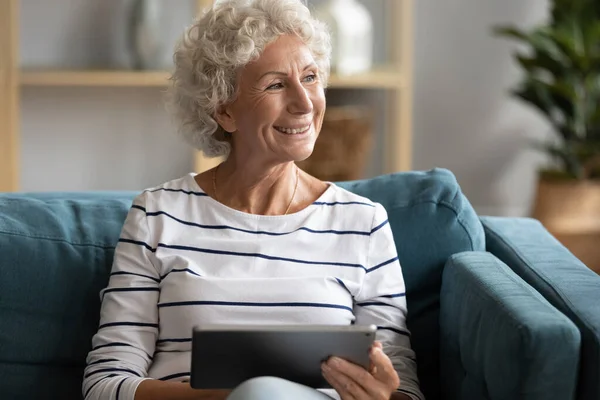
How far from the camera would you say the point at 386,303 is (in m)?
1.71

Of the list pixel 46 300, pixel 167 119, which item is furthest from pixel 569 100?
pixel 46 300

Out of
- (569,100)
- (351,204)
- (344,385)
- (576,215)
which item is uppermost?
(569,100)

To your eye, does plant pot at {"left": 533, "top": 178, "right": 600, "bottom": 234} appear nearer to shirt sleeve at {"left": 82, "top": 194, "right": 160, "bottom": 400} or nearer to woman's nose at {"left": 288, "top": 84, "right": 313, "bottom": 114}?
woman's nose at {"left": 288, "top": 84, "right": 313, "bottom": 114}

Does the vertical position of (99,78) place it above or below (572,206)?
above

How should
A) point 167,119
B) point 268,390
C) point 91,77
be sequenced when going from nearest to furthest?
point 268,390
point 91,77
point 167,119

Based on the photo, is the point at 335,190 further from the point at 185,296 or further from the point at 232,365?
the point at 232,365

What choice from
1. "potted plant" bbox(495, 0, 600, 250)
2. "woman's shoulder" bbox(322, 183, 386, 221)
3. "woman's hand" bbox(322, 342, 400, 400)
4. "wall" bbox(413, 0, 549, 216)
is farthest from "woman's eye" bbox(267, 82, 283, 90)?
"wall" bbox(413, 0, 549, 216)

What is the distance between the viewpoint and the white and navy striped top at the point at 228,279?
1.64 m

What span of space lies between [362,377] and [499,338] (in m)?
0.22

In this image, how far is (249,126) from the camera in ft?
5.78

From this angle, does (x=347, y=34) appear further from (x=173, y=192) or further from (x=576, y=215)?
(x=173, y=192)

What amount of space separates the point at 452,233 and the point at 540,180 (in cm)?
240

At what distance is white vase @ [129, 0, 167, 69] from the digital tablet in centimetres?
260

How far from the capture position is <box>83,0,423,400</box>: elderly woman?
5.41 feet
